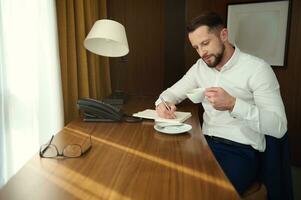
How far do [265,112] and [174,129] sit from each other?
1.56 ft

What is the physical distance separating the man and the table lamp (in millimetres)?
502

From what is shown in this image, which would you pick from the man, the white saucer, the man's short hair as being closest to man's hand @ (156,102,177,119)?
the man

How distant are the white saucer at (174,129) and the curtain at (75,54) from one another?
991mm

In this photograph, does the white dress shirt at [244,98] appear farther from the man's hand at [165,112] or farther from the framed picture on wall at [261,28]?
the framed picture on wall at [261,28]

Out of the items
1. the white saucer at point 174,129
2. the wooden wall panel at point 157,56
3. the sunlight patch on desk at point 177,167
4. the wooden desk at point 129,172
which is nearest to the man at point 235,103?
the white saucer at point 174,129

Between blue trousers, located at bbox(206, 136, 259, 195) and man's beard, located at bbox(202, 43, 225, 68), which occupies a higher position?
man's beard, located at bbox(202, 43, 225, 68)

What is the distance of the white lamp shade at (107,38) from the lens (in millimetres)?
2021

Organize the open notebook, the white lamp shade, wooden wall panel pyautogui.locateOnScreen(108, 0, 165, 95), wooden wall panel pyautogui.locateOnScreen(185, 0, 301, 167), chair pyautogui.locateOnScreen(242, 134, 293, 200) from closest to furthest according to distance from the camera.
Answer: chair pyautogui.locateOnScreen(242, 134, 293, 200)
the open notebook
the white lamp shade
wooden wall panel pyautogui.locateOnScreen(185, 0, 301, 167)
wooden wall panel pyautogui.locateOnScreen(108, 0, 165, 95)

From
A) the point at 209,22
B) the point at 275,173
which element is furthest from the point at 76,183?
the point at 209,22

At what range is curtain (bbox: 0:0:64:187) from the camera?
187 centimetres

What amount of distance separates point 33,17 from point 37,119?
69 centimetres

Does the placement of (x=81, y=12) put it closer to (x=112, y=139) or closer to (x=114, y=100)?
(x=114, y=100)

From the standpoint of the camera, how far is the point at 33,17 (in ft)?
6.69

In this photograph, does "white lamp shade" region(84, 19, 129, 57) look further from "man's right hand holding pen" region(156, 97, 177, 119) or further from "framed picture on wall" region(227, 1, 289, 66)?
"framed picture on wall" region(227, 1, 289, 66)
